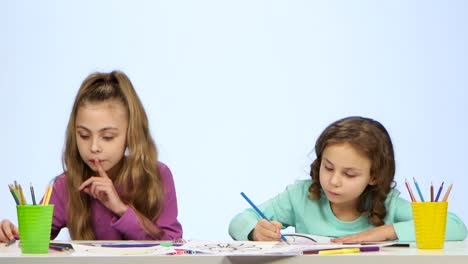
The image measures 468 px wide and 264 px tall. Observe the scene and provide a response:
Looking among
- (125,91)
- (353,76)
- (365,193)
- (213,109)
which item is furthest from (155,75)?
(365,193)

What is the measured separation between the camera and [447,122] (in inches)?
138

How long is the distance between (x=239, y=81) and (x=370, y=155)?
45.7 inches

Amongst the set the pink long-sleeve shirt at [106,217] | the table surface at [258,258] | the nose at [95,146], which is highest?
the nose at [95,146]

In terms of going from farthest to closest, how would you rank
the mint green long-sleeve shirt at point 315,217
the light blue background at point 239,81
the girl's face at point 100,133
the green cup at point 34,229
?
1. the light blue background at point 239,81
2. the girl's face at point 100,133
3. the mint green long-sleeve shirt at point 315,217
4. the green cup at point 34,229

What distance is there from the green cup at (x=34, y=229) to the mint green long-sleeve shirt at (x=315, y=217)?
0.65m

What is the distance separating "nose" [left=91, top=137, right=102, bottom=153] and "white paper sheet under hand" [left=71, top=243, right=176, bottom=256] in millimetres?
476

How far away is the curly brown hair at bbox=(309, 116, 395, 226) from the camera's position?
7.90 ft

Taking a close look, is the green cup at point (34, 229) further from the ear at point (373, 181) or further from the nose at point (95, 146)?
the ear at point (373, 181)

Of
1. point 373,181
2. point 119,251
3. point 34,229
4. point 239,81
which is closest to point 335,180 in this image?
point 373,181

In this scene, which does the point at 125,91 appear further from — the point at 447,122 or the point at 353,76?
the point at 447,122

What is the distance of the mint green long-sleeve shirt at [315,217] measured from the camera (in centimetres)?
230

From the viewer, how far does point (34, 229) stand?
72.1 inches

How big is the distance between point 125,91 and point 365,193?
0.70 meters

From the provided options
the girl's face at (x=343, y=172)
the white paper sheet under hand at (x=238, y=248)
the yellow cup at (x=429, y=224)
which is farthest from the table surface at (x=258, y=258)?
the girl's face at (x=343, y=172)
